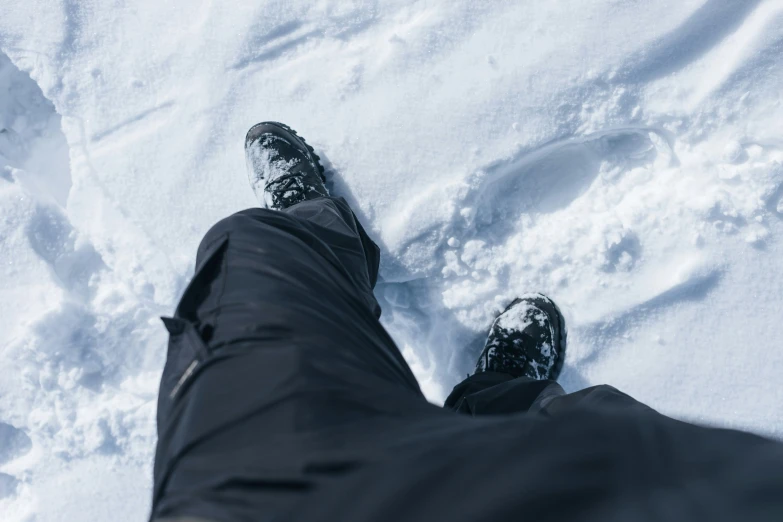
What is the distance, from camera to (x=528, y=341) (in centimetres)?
147

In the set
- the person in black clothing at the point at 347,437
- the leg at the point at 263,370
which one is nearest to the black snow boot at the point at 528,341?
the person in black clothing at the point at 347,437

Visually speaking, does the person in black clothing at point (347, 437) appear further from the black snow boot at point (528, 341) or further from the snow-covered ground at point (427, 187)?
the snow-covered ground at point (427, 187)

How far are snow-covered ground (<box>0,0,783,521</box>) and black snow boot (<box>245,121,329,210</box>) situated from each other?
0.05 metres

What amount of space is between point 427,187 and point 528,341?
1.83 ft

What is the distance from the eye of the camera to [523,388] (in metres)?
1.20

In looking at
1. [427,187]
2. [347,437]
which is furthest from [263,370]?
[427,187]

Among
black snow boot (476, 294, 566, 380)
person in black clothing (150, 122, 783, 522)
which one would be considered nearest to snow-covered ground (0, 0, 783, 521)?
black snow boot (476, 294, 566, 380)

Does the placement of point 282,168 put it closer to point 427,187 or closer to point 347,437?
point 427,187

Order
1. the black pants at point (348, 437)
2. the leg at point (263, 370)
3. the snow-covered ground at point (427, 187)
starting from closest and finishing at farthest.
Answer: the black pants at point (348, 437) < the leg at point (263, 370) < the snow-covered ground at point (427, 187)

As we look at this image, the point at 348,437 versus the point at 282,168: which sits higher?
the point at 282,168

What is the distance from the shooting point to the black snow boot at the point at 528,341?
1456mm

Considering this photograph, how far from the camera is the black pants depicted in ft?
1.70

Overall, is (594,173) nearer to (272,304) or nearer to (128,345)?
(272,304)

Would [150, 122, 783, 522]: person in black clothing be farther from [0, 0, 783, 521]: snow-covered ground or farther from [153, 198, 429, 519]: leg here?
[0, 0, 783, 521]: snow-covered ground
